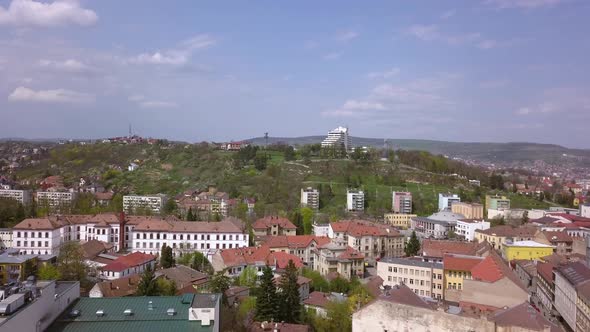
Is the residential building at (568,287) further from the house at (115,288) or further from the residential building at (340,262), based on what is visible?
the house at (115,288)

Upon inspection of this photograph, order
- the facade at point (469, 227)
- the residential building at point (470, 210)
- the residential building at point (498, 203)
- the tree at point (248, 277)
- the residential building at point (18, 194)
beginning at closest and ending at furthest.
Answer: the tree at point (248, 277)
the facade at point (469, 227)
the residential building at point (470, 210)
the residential building at point (498, 203)
the residential building at point (18, 194)

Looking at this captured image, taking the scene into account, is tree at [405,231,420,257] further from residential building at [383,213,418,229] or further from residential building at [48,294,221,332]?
residential building at [48,294,221,332]

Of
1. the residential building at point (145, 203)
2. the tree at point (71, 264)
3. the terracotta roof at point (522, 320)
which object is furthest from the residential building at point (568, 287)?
the residential building at point (145, 203)

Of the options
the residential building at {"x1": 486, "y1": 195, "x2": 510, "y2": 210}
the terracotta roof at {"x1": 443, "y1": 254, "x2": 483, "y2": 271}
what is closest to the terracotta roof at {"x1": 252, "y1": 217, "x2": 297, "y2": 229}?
the terracotta roof at {"x1": 443, "y1": 254, "x2": 483, "y2": 271}

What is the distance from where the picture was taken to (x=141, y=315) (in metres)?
21.7

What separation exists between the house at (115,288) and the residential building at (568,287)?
29.4 metres

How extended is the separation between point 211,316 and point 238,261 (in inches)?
905

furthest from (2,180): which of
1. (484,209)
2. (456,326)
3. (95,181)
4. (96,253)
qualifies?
(456,326)

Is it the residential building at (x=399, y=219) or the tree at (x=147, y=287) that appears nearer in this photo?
the tree at (x=147, y=287)

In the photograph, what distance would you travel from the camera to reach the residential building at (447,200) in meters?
84.1

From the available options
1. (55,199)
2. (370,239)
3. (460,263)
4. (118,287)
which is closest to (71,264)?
(118,287)

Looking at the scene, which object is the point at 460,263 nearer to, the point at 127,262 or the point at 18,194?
the point at 127,262

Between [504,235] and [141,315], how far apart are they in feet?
161

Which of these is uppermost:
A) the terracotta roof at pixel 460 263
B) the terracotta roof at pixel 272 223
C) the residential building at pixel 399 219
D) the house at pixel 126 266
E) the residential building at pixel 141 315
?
the residential building at pixel 141 315
